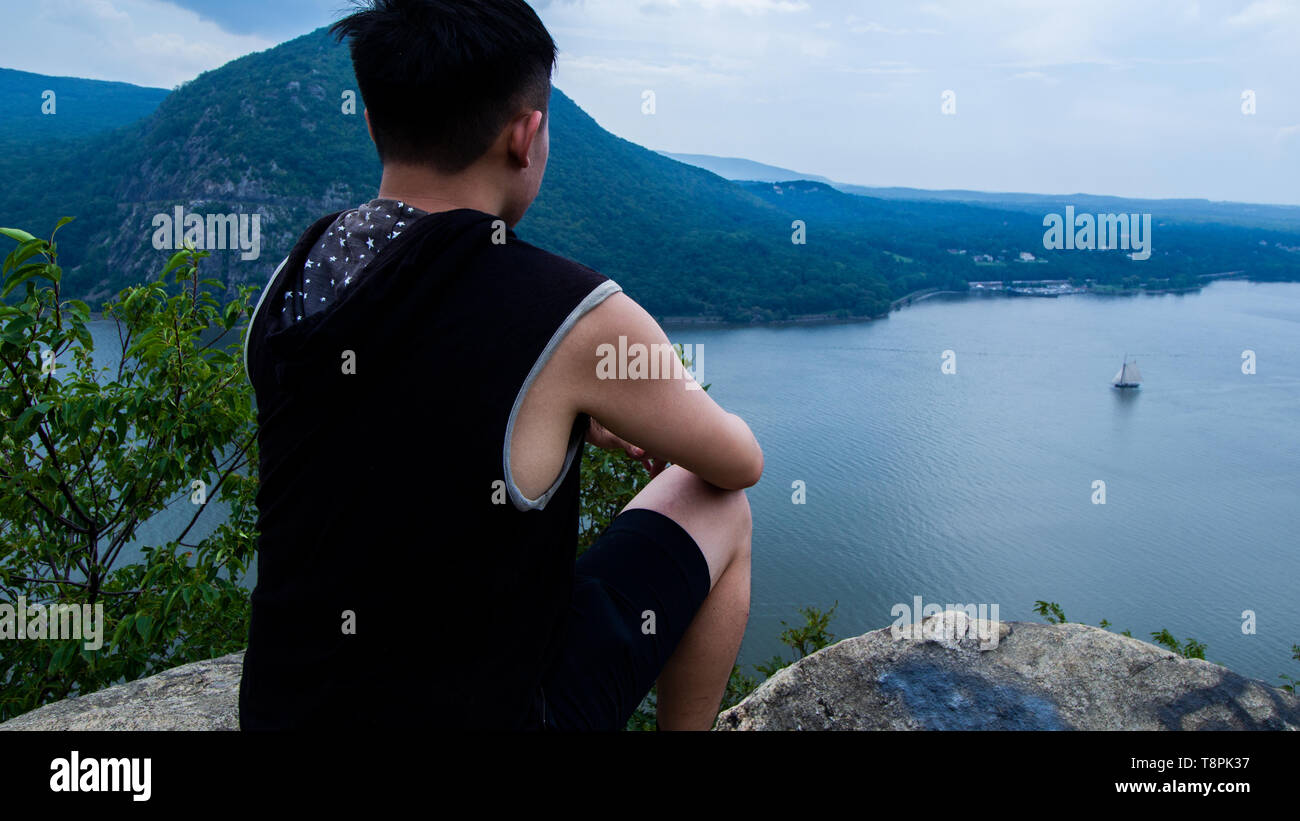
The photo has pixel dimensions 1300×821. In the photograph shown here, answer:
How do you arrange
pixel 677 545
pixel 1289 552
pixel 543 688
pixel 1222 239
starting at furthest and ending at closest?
pixel 1222 239, pixel 1289 552, pixel 677 545, pixel 543 688

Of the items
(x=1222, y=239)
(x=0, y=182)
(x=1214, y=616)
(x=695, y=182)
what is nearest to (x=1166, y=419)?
(x=1214, y=616)

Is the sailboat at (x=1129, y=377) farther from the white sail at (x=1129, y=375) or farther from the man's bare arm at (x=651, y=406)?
the man's bare arm at (x=651, y=406)

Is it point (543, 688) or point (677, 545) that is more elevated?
point (677, 545)

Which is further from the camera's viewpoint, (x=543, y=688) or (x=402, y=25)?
(x=543, y=688)

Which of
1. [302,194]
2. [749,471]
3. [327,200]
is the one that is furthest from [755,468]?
[302,194]

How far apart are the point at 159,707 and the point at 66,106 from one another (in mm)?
42793

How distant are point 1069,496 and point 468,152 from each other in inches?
794

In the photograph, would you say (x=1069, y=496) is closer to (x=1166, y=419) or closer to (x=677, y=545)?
(x=1166, y=419)

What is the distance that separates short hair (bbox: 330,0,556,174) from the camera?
837mm

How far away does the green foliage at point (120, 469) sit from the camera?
7.18 ft

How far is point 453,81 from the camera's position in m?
0.84

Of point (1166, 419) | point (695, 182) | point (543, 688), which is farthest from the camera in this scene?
point (695, 182)
